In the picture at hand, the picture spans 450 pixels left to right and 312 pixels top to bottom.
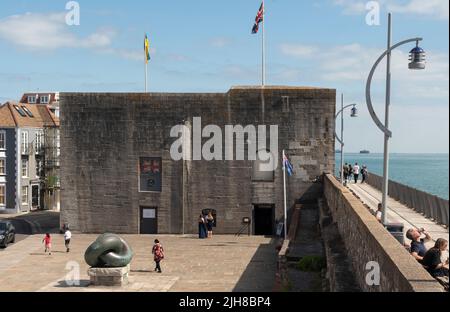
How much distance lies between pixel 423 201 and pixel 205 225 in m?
12.6

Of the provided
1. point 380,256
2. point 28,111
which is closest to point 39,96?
point 28,111

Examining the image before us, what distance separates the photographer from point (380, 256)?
439 inches

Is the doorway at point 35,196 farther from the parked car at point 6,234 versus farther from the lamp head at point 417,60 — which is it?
the lamp head at point 417,60

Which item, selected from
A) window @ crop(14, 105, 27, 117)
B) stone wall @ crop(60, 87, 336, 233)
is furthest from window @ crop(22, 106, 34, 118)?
stone wall @ crop(60, 87, 336, 233)

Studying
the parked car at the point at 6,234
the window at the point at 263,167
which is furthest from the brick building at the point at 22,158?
the window at the point at 263,167

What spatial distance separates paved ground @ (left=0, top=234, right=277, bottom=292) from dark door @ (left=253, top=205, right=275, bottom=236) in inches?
63.7

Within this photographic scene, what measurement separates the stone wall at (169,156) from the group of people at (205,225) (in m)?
0.61

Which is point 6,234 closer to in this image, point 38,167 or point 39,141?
point 38,167

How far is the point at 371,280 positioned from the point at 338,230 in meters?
10.3

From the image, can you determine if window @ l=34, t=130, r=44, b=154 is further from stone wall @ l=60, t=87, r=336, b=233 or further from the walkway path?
the walkway path

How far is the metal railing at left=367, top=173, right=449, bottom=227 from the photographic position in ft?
89.6

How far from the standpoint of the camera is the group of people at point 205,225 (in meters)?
35.7
